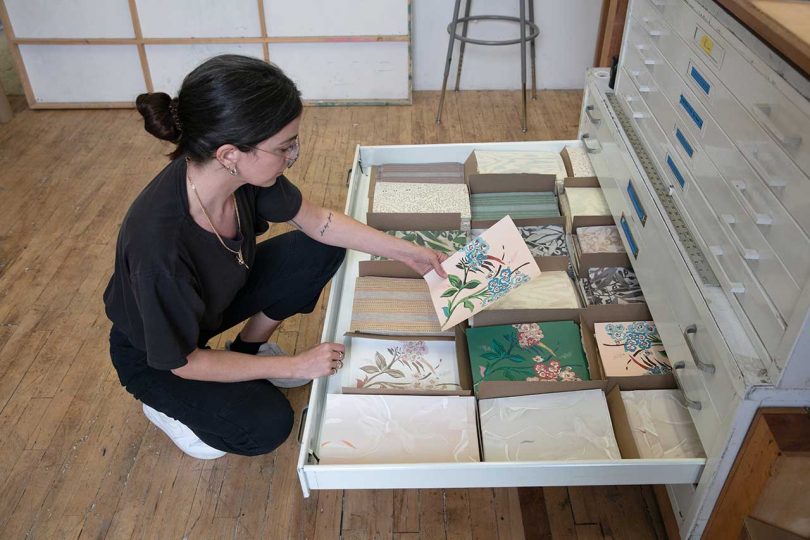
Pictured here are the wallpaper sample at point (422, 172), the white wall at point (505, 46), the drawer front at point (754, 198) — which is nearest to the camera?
the drawer front at point (754, 198)

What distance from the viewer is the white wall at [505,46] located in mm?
3566

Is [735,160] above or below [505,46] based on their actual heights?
above

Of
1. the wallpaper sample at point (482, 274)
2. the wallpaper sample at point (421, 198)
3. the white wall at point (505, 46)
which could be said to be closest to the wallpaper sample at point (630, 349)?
the wallpaper sample at point (482, 274)

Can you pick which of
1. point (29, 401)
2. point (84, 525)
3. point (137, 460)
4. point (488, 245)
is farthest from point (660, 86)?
point (29, 401)

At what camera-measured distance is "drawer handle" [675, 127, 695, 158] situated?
150 centimetres

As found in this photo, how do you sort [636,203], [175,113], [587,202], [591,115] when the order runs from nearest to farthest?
[175,113], [636,203], [587,202], [591,115]

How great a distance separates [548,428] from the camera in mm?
1451

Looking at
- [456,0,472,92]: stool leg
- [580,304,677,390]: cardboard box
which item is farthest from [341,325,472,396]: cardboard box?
[456,0,472,92]: stool leg

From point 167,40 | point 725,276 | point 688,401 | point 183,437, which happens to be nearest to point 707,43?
point 725,276

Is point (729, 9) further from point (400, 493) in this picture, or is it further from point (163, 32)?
point (163, 32)

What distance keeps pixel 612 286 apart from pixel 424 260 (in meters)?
0.49

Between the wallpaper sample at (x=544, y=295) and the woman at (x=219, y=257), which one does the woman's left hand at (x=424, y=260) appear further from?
the wallpaper sample at (x=544, y=295)

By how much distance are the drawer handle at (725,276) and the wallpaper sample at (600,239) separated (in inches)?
19.8

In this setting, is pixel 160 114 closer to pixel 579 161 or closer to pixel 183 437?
pixel 183 437
